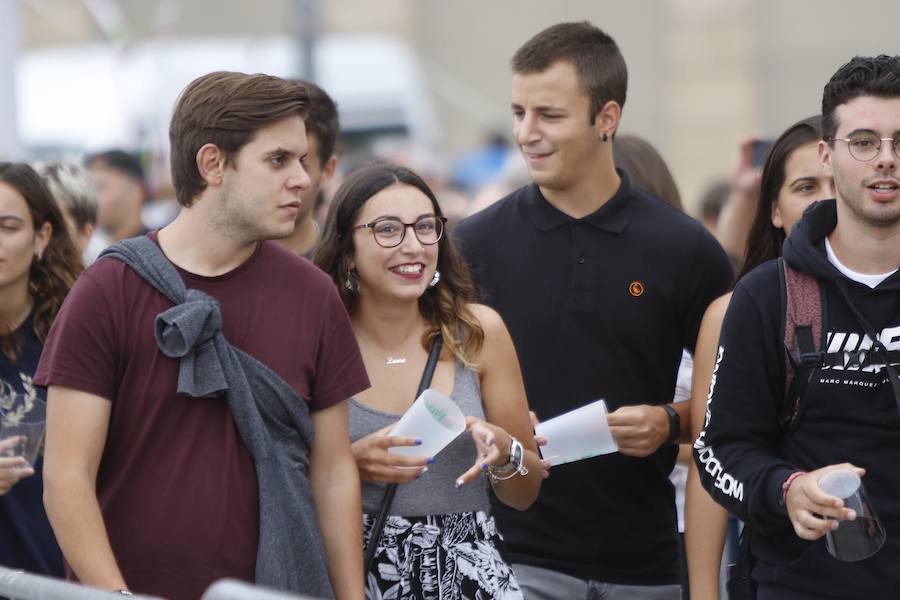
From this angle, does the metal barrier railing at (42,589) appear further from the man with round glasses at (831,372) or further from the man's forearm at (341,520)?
the man with round glasses at (831,372)

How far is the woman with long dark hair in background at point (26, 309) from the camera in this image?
4.77 meters

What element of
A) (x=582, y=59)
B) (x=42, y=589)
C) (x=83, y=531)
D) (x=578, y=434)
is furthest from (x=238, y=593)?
(x=582, y=59)

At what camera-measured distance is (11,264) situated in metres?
5.00

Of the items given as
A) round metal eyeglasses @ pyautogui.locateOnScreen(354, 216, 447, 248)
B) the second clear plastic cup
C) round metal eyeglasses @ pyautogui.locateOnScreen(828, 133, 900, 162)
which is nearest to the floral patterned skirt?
the second clear plastic cup

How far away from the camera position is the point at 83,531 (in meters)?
3.75

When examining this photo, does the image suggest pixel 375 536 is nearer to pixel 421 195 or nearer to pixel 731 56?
pixel 421 195

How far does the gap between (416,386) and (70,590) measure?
151cm

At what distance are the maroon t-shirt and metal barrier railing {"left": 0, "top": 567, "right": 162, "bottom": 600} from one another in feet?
1.26

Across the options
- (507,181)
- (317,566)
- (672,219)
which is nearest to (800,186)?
(672,219)

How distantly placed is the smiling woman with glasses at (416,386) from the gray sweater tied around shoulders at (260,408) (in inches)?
12.5

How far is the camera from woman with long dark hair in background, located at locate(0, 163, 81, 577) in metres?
4.77

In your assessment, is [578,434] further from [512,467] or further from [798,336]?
[798,336]

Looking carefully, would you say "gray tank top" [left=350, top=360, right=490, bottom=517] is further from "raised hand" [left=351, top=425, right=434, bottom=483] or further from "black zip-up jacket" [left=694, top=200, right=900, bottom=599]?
"black zip-up jacket" [left=694, top=200, right=900, bottom=599]

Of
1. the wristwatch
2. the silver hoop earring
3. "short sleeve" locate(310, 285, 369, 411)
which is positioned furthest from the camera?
the wristwatch
